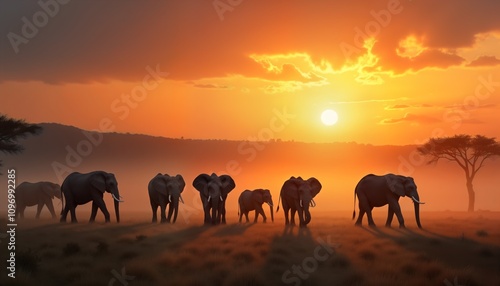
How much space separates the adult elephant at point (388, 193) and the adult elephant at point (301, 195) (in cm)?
280

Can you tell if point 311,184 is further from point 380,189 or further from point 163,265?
point 163,265

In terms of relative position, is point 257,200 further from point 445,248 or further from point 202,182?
point 445,248

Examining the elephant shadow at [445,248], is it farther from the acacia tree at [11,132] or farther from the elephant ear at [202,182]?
the acacia tree at [11,132]

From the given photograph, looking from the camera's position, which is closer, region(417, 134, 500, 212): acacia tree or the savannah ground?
the savannah ground

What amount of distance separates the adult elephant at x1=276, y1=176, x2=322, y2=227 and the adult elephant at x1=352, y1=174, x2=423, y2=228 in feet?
9.17

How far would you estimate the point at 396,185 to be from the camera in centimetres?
3209

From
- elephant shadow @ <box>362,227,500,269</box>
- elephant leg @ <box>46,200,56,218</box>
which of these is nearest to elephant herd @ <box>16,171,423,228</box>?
elephant shadow @ <box>362,227,500,269</box>

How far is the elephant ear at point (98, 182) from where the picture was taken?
33.2m

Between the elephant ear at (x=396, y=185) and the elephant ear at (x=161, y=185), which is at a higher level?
the elephant ear at (x=161, y=185)

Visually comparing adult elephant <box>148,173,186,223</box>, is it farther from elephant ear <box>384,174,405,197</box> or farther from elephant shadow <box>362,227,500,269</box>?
elephant shadow <box>362,227,500,269</box>

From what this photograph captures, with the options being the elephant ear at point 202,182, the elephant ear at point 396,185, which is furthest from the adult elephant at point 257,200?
the elephant ear at point 396,185

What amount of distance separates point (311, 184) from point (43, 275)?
65.8 feet

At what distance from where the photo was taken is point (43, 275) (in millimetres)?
18250

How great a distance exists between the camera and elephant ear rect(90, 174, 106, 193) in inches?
1308
